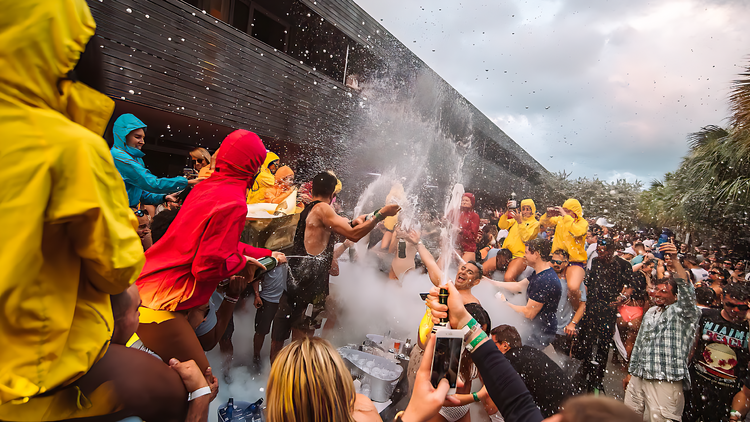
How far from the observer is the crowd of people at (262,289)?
2.64 ft

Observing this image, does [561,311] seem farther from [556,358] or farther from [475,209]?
[475,209]

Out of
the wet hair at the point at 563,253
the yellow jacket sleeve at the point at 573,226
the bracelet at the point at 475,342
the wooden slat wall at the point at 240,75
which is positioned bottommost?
the bracelet at the point at 475,342

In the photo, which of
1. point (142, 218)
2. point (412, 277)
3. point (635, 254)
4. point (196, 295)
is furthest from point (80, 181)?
point (635, 254)

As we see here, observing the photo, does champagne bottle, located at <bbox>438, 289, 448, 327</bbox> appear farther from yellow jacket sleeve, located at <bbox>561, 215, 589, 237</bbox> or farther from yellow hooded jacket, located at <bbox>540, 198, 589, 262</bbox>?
yellow jacket sleeve, located at <bbox>561, 215, 589, 237</bbox>

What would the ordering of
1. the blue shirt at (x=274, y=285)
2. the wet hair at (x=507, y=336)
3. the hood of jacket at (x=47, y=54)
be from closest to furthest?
1. the hood of jacket at (x=47, y=54)
2. the wet hair at (x=507, y=336)
3. the blue shirt at (x=274, y=285)

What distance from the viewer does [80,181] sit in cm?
82

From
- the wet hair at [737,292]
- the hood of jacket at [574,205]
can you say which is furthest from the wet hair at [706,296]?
the hood of jacket at [574,205]

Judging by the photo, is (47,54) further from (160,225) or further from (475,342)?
(160,225)

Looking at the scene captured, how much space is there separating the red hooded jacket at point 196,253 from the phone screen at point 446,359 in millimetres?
1413

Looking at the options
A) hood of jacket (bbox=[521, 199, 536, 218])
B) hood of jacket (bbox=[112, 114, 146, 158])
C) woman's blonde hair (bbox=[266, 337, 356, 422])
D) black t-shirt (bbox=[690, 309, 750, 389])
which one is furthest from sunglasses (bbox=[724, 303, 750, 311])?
hood of jacket (bbox=[112, 114, 146, 158])

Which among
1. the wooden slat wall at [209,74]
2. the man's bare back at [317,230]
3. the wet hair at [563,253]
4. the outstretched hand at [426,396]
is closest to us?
the outstretched hand at [426,396]

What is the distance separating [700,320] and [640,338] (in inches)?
28.8

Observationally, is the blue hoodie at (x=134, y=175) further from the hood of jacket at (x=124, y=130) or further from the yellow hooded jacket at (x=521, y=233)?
the yellow hooded jacket at (x=521, y=233)

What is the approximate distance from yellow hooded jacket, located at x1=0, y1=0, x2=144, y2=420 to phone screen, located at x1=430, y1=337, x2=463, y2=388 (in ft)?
3.33
